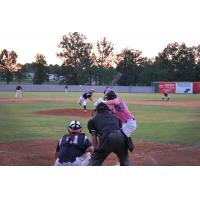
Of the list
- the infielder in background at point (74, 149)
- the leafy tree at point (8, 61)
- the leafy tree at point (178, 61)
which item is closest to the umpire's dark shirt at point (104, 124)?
the infielder in background at point (74, 149)

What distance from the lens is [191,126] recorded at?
12156 millimetres

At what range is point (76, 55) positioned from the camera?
10.0 metres

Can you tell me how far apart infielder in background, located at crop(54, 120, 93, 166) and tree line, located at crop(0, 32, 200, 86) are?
10.8 ft

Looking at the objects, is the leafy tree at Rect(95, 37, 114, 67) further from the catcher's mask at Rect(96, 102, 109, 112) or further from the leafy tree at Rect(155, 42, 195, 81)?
the catcher's mask at Rect(96, 102, 109, 112)

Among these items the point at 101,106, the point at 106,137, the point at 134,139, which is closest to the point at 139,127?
the point at 134,139

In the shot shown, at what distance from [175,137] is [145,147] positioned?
1.53m

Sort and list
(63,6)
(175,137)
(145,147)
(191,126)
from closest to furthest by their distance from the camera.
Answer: (63,6) → (145,147) → (175,137) → (191,126)

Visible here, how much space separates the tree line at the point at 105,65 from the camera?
9312 mm

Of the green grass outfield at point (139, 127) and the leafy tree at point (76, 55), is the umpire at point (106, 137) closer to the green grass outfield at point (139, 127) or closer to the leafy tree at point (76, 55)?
the leafy tree at point (76, 55)

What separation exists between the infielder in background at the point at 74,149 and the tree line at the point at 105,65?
129 inches

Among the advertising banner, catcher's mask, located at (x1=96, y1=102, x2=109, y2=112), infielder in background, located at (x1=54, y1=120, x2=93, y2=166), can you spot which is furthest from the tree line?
infielder in background, located at (x1=54, y1=120, x2=93, y2=166)
